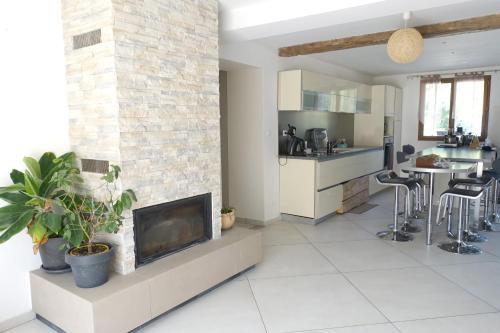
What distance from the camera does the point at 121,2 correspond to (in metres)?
2.38

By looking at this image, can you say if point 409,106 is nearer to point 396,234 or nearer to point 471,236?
point 471,236

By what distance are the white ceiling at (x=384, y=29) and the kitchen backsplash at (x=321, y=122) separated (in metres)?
0.93

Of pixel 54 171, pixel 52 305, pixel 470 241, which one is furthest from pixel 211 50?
pixel 470 241

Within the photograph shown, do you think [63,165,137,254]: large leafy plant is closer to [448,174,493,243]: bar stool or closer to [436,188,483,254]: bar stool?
[436,188,483,254]: bar stool

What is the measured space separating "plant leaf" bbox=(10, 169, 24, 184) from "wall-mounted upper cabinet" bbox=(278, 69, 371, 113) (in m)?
3.39

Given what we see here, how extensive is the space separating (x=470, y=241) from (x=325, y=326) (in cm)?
276

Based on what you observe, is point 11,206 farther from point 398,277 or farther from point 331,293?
point 398,277

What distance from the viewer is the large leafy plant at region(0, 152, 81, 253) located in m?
2.18

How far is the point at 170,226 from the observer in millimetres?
2879

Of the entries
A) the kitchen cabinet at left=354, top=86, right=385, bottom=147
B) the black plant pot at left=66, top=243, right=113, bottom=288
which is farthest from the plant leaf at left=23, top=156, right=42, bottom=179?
the kitchen cabinet at left=354, top=86, right=385, bottom=147

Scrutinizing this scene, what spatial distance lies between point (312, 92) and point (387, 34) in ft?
4.24

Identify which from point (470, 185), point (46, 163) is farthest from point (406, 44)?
point (46, 163)

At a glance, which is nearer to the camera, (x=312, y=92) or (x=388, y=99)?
(x=312, y=92)

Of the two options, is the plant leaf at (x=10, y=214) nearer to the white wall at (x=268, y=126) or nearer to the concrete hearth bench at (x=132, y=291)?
the concrete hearth bench at (x=132, y=291)
